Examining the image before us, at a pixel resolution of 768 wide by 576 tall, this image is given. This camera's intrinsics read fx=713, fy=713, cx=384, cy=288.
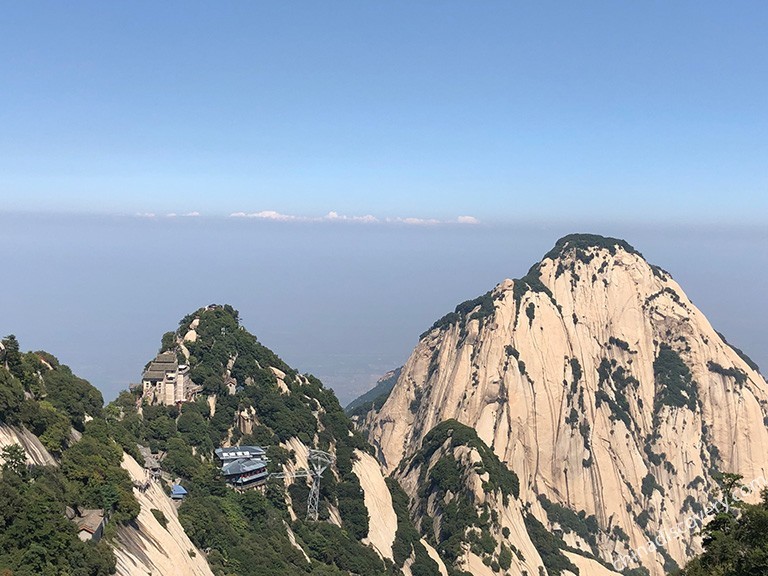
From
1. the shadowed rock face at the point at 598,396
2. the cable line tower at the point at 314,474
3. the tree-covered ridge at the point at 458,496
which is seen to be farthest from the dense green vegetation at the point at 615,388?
the cable line tower at the point at 314,474

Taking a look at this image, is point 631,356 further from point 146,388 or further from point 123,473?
point 123,473

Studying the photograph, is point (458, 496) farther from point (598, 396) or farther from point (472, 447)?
point (598, 396)

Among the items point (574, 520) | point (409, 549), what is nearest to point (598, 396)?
point (574, 520)

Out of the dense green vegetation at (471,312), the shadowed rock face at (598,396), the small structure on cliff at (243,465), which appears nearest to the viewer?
the small structure on cliff at (243,465)

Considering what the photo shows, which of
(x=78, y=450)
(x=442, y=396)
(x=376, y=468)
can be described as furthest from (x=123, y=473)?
(x=442, y=396)

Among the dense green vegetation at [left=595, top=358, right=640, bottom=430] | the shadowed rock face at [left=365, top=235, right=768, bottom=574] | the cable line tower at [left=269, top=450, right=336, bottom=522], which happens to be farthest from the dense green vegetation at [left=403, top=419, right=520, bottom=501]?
the dense green vegetation at [left=595, top=358, right=640, bottom=430]

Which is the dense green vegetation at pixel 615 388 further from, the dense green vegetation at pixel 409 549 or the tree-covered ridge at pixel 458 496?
the dense green vegetation at pixel 409 549

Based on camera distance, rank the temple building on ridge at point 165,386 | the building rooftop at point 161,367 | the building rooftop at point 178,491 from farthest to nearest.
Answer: the building rooftop at point 161,367, the temple building on ridge at point 165,386, the building rooftop at point 178,491
